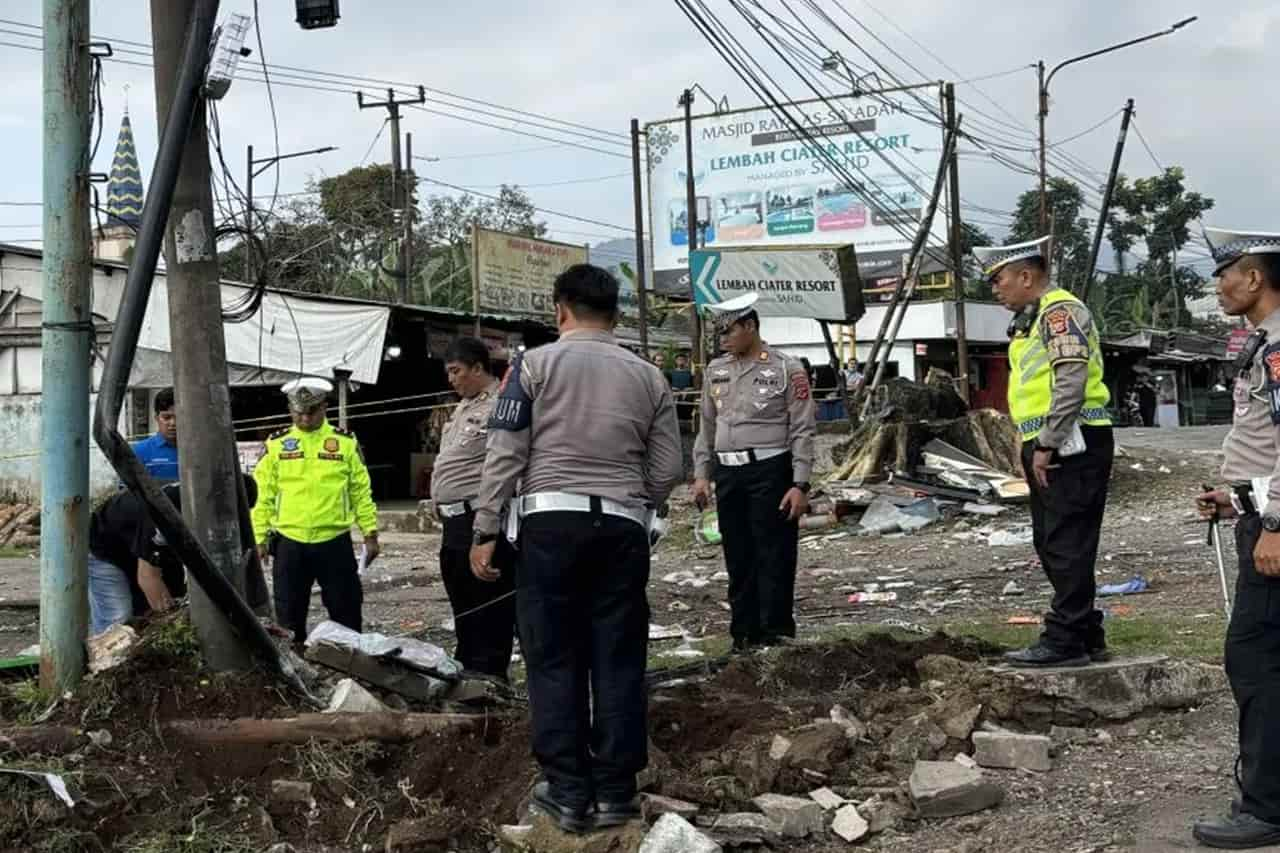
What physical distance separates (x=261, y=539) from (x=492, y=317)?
14040 mm

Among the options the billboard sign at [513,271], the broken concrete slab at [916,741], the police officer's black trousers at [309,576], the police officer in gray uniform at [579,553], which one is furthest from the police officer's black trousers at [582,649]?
the billboard sign at [513,271]

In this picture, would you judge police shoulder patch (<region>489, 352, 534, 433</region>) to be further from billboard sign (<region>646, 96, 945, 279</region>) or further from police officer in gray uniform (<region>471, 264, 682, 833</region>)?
billboard sign (<region>646, 96, 945, 279</region>)

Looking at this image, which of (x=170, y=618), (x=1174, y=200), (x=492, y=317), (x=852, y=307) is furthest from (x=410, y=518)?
(x=1174, y=200)

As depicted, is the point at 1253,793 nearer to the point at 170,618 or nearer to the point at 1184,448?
the point at 170,618

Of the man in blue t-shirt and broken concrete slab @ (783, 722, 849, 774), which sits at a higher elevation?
the man in blue t-shirt

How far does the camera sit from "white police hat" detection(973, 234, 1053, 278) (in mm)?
5332

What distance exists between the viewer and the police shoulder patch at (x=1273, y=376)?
362cm

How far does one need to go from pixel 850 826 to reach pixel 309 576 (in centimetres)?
349

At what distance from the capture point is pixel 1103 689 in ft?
16.9

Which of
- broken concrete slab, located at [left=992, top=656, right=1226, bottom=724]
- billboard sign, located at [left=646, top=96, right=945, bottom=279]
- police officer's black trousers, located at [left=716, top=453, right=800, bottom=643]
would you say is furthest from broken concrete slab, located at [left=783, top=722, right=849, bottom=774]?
billboard sign, located at [left=646, top=96, right=945, bottom=279]

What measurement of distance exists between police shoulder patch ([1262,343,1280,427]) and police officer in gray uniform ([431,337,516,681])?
3299mm

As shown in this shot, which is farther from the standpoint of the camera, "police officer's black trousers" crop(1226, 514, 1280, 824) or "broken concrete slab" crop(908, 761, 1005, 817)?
"broken concrete slab" crop(908, 761, 1005, 817)

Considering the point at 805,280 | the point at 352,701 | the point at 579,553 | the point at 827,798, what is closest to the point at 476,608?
the point at 352,701

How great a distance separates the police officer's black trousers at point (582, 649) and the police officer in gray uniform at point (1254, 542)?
1740 millimetres
